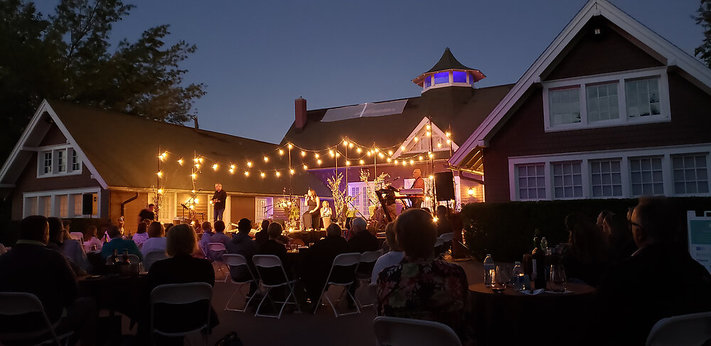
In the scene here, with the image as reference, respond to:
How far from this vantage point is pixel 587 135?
13266 millimetres

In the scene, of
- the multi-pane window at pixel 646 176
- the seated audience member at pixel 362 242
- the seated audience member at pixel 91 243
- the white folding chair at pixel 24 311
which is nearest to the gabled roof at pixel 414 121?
the multi-pane window at pixel 646 176

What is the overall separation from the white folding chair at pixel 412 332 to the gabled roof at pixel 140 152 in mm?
17268

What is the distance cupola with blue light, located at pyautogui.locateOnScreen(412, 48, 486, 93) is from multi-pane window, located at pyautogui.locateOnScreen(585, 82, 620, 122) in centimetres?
1464

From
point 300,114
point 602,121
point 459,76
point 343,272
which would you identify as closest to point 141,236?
point 343,272

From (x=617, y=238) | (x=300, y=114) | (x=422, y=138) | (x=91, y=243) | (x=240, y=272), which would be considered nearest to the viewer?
(x=617, y=238)

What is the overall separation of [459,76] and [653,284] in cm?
2604

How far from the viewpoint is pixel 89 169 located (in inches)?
719

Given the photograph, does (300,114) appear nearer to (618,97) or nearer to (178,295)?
(618,97)

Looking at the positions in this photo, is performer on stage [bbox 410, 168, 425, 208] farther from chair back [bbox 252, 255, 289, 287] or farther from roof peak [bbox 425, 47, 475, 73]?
roof peak [bbox 425, 47, 475, 73]

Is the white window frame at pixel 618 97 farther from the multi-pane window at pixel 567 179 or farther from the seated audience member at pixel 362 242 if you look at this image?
the seated audience member at pixel 362 242

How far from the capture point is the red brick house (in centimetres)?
1229

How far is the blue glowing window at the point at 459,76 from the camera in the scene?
1106 inches

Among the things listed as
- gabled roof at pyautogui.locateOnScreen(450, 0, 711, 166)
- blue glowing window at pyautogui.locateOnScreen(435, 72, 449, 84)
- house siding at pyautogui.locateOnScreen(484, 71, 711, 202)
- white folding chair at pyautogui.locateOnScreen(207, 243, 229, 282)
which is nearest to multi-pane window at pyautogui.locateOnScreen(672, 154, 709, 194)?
house siding at pyautogui.locateOnScreen(484, 71, 711, 202)

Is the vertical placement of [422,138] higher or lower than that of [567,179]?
higher
